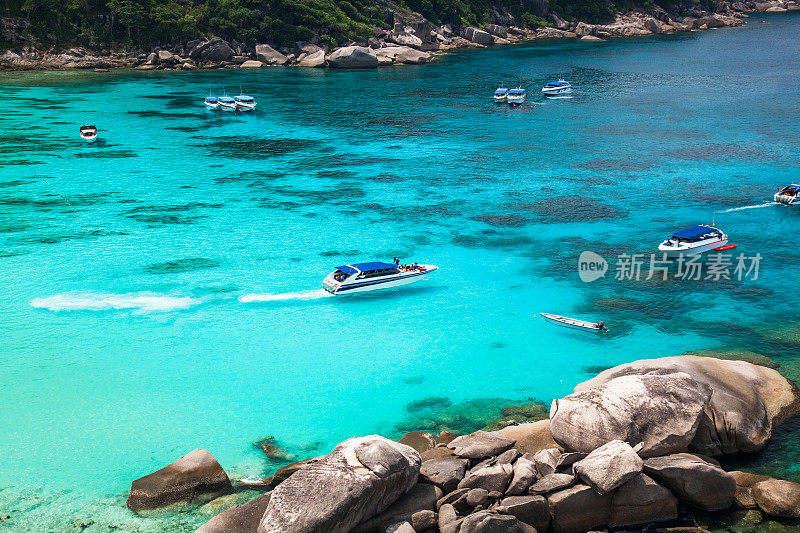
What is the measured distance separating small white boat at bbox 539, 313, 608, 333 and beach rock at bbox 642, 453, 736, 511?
18489 millimetres

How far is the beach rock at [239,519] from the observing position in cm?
2383

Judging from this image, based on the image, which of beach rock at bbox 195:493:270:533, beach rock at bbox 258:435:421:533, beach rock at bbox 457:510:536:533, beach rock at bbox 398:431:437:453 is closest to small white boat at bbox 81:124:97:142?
beach rock at bbox 398:431:437:453

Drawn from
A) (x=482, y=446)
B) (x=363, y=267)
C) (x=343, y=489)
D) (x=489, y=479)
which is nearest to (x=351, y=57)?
(x=363, y=267)

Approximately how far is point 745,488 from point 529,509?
950 centimetres

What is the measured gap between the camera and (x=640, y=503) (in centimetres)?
2477

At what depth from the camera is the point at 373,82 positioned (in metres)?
136

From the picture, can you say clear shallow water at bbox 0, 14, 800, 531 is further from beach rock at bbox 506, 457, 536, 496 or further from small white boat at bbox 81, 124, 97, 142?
beach rock at bbox 506, 457, 536, 496

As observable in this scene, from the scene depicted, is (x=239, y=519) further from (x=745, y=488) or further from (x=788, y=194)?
(x=788, y=194)

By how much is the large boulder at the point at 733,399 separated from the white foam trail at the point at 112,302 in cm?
2966

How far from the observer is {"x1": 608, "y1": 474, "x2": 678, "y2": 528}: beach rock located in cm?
2472

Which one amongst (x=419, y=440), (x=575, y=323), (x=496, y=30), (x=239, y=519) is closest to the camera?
(x=239, y=519)

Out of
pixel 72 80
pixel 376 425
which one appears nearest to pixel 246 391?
pixel 376 425

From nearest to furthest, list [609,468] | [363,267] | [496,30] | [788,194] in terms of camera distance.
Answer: [609,468] < [363,267] < [788,194] < [496,30]

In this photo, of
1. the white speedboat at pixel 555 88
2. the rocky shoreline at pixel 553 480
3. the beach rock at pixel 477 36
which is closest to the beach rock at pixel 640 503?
the rocky shoreline at pixel 553 480
